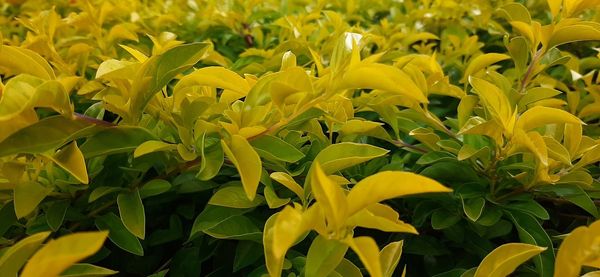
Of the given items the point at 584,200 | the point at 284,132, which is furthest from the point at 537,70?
the point at 284,132

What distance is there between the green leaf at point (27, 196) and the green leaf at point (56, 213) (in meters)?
0.07

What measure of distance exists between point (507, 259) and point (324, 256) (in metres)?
0.25

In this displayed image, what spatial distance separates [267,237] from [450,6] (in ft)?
4.89

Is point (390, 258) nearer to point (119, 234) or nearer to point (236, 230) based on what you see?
point (236, 230)

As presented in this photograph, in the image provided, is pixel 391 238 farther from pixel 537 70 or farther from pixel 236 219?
pixel 537 70

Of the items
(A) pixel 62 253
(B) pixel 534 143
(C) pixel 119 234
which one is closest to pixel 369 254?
(A) pixel 62 253

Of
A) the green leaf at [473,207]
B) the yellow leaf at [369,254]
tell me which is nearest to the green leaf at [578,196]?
the green leaf at [473,207]

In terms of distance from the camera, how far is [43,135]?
0.79 m

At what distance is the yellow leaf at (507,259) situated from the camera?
741mm

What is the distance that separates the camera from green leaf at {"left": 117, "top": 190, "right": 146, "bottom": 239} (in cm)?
92

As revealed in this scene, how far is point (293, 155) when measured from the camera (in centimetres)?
92

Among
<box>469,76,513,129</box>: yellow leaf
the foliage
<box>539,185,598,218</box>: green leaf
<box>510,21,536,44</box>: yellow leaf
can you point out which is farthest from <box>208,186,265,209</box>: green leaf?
<box>510,21,536,44</box>: yellow leaf

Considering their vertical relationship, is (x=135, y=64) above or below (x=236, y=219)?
above

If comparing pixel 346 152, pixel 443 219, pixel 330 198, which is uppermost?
pixel 330 198
